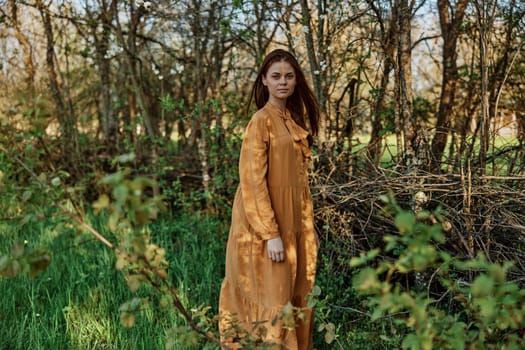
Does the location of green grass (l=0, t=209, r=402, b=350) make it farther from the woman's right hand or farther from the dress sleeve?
the dress sleeve

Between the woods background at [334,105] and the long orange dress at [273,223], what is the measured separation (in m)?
0.64

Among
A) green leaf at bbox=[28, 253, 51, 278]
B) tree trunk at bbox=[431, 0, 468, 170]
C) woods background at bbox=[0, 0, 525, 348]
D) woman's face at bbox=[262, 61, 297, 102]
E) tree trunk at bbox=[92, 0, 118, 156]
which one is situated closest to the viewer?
green leaf at bbox=[28, 253, 51, 278]

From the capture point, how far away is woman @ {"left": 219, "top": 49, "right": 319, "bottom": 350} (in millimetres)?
2438

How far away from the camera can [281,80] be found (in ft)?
8.37

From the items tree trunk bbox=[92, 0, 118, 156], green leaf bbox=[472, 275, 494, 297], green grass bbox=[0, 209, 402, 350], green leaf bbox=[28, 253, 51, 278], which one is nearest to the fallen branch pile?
green grass bbox=[0, 209, 402, 350]

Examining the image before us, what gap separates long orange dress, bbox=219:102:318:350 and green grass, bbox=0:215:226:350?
26.3 inches

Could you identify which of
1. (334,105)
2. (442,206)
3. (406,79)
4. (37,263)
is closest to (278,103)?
(406,79)

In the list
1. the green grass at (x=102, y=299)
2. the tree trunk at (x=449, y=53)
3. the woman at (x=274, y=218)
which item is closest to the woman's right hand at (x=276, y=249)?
the woman at (x=274, y=218)

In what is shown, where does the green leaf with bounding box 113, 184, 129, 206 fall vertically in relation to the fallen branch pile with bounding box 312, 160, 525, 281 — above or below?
above

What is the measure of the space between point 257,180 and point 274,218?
20 cm

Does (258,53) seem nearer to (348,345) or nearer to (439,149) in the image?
(439,149)

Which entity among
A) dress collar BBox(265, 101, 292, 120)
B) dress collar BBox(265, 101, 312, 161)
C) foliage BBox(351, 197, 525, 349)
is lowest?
foliage BBox(351, 197, 525, 349)

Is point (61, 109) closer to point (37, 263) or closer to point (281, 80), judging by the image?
point (281, 80)

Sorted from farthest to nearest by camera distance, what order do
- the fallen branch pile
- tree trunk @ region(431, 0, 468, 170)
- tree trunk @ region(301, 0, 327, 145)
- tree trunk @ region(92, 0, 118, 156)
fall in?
tree trunk @ region(92, 0, 118, 156) < tree trunk @ region(431, 0, 468, 170) < tree trunk @ region(301, 0, 327, 145) < the fallen branch pile
